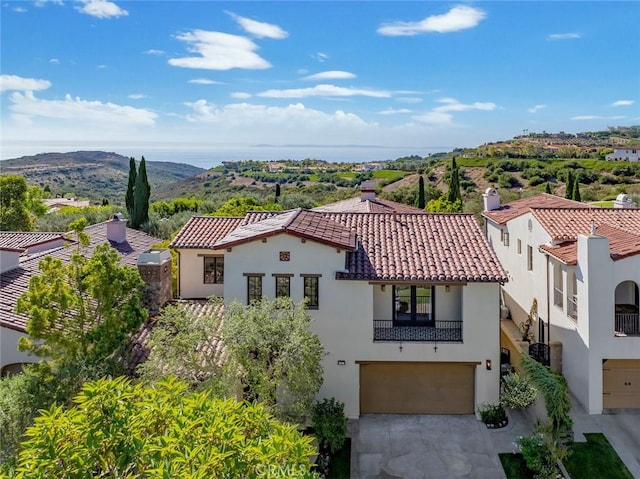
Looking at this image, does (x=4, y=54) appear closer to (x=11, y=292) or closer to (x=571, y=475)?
(x=11, y=292)

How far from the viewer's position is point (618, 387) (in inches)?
794

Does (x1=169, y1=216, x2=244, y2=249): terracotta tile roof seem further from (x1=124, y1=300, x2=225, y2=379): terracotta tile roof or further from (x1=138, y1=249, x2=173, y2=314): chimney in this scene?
(x1=124, y1=300, x2=225, y2=379): terracotta tile roof

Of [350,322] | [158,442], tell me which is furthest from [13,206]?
[158,442]

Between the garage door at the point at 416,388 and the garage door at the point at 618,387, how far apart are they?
5.17 metres

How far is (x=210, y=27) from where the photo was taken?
26766 mm

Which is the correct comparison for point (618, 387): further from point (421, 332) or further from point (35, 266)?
point (35, 266)

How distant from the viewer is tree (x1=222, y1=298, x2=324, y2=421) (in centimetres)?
1532

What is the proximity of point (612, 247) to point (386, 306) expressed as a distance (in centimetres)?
915

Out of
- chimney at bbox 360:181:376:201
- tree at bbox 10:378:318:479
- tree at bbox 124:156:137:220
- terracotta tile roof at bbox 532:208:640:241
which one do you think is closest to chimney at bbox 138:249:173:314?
tree at bbox 10:378:318:479

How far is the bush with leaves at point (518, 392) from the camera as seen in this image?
18781 millimetres

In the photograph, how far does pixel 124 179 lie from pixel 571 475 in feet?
545

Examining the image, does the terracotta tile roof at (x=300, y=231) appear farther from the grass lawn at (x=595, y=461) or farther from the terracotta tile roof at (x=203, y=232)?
the grass lawn at (x=595, y=461)

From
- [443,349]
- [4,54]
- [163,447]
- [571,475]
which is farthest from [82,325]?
[571,475]

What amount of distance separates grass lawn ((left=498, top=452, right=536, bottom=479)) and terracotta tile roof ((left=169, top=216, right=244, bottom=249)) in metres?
14.9
